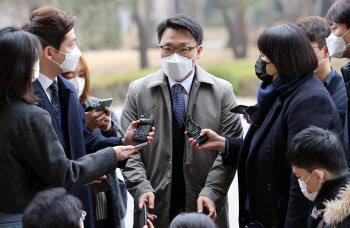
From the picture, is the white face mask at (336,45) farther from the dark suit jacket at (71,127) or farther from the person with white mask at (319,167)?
the dark suit jacket at (71,127)

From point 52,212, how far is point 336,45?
221 cm

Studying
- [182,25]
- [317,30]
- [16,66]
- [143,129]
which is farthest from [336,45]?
[16,66]

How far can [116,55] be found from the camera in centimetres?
1222

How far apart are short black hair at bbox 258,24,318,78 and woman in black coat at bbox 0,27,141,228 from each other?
141 cm

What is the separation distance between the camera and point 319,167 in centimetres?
238

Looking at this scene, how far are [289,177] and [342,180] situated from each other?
670mm

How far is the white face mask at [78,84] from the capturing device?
376 cm

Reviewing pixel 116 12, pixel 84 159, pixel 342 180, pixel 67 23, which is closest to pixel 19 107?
pixel 84 159

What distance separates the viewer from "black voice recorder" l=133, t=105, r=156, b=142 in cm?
318

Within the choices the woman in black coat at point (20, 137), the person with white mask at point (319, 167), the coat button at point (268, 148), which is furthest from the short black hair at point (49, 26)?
the person with white mask at point (319, 167)

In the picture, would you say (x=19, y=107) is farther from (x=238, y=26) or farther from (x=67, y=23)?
(x=238, y=26)

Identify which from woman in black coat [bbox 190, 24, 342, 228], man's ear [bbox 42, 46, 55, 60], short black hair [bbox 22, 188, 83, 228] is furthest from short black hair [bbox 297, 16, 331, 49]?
short black hair [bbox 22, 188, 83, 228]

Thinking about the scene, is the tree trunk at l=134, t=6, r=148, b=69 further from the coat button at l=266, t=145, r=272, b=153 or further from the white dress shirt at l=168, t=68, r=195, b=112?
the coat button at l=266, t=145, r=272, b=153

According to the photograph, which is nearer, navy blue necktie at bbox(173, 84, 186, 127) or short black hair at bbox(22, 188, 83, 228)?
short black hair at bbox(22, 188, 83, 228)
